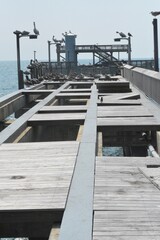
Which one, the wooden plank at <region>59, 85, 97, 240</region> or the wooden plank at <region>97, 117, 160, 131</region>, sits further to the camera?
the wooden plank at <region>97, 117, 160, 131</region>

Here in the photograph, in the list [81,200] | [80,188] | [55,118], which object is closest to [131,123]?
[55,118]

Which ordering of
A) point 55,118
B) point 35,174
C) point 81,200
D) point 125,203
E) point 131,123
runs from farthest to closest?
point 55,118 → point 131,123 → point 35,174 → point 81,200 → point 125,203

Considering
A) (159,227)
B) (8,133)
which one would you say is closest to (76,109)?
(8,133)

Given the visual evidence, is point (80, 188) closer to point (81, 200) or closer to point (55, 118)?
point (81, 200)

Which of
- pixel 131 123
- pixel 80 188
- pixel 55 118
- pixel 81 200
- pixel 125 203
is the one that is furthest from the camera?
pixel 55 118

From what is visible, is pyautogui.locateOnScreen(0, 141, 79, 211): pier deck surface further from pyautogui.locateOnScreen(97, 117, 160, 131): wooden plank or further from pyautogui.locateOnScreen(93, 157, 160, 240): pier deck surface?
pyautogui.locateOnScreen(97, 117, 160, 131): wooden plank

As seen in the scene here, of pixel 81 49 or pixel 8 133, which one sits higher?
pixel 81 49

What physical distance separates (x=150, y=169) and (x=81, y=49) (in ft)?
221

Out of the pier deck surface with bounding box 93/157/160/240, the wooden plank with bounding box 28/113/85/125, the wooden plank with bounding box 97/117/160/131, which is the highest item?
the wooden plank with bounding box 28/113/85/125

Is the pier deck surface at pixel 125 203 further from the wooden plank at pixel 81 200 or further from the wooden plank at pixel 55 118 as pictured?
the wooden plank at pixel 55 118

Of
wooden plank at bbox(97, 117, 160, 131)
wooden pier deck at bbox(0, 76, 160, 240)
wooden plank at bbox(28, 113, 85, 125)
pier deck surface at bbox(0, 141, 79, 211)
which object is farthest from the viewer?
wooden plank at bbox(28, 113, 85, 125)

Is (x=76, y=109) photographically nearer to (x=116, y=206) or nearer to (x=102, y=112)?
(x=102, y=112)

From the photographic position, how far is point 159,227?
5.70 meters

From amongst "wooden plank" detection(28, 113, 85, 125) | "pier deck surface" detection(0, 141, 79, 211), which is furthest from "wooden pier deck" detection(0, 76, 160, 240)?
"wooden plank" detection(28, 113, 85, 125)
